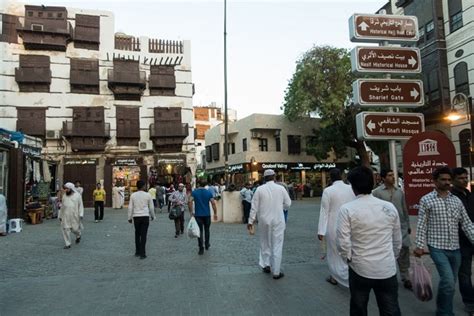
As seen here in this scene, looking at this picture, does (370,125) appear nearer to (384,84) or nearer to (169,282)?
(384,84)

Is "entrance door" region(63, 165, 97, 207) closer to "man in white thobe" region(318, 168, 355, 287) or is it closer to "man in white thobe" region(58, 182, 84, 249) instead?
"man in white thobe" region(58, 182, 84, 249)

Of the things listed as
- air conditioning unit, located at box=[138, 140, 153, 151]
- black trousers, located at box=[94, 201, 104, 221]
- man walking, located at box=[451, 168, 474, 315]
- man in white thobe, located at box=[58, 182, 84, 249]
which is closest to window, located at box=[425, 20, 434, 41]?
air conditioning unit, located at box=[138, 140, 153, 151]

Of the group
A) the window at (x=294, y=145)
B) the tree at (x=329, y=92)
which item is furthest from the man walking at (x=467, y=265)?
Answer: the window at (x=294, y=145)

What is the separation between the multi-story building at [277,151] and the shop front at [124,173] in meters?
10.9

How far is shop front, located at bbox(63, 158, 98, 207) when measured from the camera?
93.1 feet

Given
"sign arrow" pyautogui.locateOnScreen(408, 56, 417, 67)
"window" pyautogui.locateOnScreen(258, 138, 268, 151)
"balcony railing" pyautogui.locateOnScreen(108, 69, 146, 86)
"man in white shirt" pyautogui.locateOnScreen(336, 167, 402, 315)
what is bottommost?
"man in white shirt" pyautogui.locateOnScreen(336, 167, 402, 315)

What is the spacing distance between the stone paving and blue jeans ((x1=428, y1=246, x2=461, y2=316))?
49 cm

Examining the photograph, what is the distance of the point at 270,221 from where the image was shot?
6969 millimetres

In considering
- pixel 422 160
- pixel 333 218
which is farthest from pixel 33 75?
pixel 422 160

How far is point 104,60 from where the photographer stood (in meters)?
30.1

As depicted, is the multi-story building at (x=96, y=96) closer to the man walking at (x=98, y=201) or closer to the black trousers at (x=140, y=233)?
the man walking at (x=98, y=201)

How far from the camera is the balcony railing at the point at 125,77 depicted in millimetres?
29344

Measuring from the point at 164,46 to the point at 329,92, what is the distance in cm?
1305

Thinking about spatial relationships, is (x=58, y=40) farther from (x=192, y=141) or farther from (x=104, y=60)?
(x=192, y=141)
